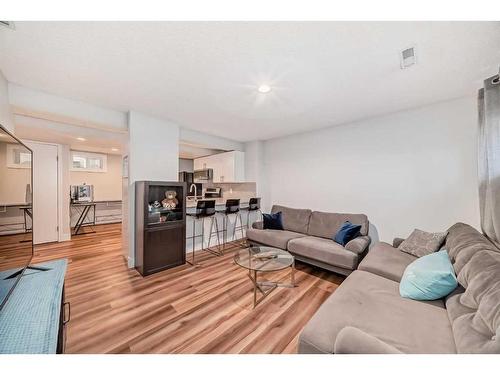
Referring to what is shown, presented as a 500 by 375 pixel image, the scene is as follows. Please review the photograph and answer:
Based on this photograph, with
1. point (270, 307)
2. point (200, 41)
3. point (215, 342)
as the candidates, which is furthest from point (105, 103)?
point (270, 307)

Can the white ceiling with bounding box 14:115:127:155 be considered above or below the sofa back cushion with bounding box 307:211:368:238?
above

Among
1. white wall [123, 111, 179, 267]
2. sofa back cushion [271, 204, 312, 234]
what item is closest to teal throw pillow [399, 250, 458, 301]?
sofa back cushion [271, 204, 312, 234]

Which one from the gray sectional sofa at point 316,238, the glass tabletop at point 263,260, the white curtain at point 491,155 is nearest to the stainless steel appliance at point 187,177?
the gray sectional sofa at point 316,238

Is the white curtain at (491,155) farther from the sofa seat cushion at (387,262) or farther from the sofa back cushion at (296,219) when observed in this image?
the sofa back cushion at (296,219)

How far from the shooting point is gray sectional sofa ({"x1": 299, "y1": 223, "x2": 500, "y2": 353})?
3.04ft

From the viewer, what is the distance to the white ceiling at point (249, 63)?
1.38m

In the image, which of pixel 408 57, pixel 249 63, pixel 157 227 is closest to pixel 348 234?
pixel 408 57

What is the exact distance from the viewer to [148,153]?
3.15 meters

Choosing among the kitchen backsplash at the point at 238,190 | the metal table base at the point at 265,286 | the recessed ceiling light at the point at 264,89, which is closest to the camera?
the recessed ceiling light at the point at 264,89

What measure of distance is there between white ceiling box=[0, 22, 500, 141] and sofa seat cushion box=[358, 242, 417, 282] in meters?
1.96

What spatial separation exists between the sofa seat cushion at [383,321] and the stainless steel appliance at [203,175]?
14.1 feet

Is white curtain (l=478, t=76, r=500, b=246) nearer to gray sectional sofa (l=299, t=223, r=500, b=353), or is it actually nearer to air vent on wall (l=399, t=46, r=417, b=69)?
gray sectional sofa (l=299, t=223, r=500, b=353)

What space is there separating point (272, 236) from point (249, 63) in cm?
265

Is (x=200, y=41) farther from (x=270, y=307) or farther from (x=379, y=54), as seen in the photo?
(x=270, y=307)
